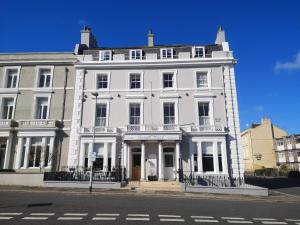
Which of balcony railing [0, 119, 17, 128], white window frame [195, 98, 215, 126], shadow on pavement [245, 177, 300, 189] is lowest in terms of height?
shadow on pavement [245, 177, 300, 189]

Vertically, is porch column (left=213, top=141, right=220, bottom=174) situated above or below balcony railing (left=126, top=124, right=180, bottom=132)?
below

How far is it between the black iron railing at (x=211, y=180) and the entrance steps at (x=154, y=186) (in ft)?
3.50

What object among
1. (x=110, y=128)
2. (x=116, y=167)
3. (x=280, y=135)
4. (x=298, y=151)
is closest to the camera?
(x=116, y=167)

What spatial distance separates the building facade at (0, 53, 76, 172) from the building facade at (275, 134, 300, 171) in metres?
50.4

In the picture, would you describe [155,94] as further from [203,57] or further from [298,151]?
[298,151]

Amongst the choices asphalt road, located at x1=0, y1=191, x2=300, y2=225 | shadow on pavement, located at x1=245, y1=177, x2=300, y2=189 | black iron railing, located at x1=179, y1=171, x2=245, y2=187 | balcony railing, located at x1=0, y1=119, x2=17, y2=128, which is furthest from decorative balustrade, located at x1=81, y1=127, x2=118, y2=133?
shadow on pavement, located at x1=245, y1=177, x2=300, y2=189

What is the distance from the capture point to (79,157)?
80.9ft

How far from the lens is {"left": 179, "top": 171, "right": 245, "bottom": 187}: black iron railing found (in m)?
21.6

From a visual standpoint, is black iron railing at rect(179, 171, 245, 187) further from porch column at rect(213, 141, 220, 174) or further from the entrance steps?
the entrance steps

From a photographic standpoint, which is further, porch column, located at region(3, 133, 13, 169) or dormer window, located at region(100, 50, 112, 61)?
dormer window, located at region(100, 50, 112, 61)

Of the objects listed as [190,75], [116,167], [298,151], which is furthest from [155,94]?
[298,151]

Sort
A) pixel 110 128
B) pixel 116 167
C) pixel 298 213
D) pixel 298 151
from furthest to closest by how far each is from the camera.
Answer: pixel 298 151 → pixel 110 128 → pixel 116 167 → pixel 298 213

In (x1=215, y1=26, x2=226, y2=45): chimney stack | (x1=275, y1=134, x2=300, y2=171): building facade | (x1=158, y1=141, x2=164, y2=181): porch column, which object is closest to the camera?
(x1=158, y1=141, x2=164, y2=181): porch column

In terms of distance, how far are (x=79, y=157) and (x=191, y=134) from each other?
10.9 meters
